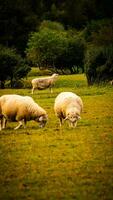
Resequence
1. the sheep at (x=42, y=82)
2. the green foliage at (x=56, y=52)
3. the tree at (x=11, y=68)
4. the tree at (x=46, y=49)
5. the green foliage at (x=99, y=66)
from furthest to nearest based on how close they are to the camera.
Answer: the tree at (x=46, y=49) < the green foliage at (x=56, y=52) < the tree at (x=11, y=68) < the green foliage at (x=99, y=66) < the sheep at (x=42, y=82)

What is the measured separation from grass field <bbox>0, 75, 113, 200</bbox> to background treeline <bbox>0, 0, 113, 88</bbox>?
82.8ft

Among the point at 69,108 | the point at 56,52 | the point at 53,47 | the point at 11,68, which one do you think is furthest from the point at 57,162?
the point at 53,47

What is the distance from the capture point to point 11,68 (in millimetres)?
52656

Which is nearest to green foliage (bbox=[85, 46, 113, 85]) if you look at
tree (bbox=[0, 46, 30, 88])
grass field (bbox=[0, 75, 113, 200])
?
tree (bbox=[0, 46, 30, 88])

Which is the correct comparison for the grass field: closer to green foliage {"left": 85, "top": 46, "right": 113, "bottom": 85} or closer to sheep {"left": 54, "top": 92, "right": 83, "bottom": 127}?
sheep {"left": 54, "top": 92, "right": 83, "bottom": 127}

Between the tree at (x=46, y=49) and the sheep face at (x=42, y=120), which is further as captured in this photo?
the tree at (x=46, y=49)

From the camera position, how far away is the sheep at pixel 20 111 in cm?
2119

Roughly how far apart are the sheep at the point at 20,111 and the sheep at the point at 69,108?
2.85 feet

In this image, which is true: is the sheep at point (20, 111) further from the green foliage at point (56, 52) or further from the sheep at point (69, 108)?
the green foliage at point (56, 52)

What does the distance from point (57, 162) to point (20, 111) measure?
6442 mm

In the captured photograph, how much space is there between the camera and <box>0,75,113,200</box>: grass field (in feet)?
40.0

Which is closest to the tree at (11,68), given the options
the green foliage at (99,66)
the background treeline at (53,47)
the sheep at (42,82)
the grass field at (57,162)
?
the background treeline at (53,47)

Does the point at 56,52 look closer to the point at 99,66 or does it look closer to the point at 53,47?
the point at 53,47

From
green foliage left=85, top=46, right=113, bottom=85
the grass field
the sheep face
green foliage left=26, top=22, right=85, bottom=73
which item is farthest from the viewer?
green foliage left=26, top=22, right=85, bottom=73
